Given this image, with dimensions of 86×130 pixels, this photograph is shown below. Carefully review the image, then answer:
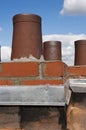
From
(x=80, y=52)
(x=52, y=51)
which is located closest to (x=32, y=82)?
(x=52, y=51)

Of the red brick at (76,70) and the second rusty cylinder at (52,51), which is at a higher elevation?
the second rusty cylinder at (52,51)

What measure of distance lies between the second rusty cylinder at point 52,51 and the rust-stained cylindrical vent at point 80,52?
684 mm

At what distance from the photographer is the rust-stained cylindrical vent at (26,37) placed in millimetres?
2475

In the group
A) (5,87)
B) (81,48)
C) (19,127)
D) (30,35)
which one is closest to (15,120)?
(19,127)

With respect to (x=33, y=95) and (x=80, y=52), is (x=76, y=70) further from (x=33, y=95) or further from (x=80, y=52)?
(x=33, y=95)

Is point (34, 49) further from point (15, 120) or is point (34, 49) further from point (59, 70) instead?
point (15, 120)

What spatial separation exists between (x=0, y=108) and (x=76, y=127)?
69 centimetres

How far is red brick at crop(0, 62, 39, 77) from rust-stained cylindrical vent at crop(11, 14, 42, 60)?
0.25 metres

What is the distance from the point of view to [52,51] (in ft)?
13.4

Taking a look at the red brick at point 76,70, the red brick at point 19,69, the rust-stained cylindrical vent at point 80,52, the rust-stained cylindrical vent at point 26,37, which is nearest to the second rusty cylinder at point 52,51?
the red brick at point 76,70

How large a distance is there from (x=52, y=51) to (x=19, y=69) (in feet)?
6.32

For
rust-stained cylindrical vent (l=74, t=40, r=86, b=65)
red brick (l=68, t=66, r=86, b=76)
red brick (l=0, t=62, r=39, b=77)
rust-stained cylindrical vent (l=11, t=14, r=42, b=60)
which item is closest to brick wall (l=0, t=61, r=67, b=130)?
red brick (l=0, t=62, r=39, b=77)

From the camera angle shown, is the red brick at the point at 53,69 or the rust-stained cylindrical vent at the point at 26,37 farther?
the rust-stained cylindrical vent at the point at 26,37

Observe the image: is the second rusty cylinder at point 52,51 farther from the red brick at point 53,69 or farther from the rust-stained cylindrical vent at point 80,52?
the red brick at point 53,69
